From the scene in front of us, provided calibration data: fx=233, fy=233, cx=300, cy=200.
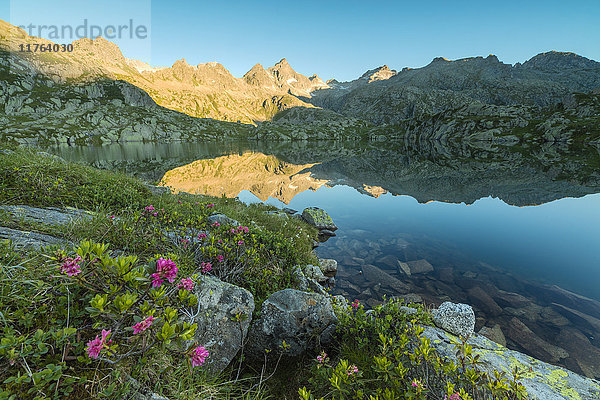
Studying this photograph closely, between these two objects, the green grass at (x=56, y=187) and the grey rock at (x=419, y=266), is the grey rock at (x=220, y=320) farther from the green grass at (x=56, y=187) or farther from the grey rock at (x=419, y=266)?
the grey rock at (x=419, y=266)

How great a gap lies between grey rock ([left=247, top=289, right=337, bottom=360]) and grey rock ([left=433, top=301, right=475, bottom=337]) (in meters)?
2.46

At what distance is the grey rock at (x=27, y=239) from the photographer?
4156 mm

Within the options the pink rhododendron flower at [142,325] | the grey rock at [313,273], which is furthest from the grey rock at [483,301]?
the pink rhododendron flower at [142,325]

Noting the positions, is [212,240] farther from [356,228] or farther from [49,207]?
[356,228]

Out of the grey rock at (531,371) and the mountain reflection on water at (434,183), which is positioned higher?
the mountain reflection on water at (434,183)

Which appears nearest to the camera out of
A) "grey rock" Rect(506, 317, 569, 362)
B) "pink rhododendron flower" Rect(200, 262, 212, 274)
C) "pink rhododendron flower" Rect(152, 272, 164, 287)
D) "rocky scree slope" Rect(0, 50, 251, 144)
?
"pink rhododendron flower" Rect(152, 272, 164, 287)

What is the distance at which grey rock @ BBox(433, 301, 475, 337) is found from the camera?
5.11 m

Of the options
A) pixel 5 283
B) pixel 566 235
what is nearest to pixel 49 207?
pixel 5 283

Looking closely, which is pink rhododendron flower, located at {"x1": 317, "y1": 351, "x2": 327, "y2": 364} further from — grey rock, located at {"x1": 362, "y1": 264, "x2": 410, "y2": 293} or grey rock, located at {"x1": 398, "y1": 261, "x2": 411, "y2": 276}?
grey rock, located at {"x1": 398, "y1": 261, "x2": 411, "y2": 276}

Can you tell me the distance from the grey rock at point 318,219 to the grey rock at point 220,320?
1227cm

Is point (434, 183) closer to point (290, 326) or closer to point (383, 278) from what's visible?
point (383, 278)

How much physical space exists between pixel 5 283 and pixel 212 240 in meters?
3.95

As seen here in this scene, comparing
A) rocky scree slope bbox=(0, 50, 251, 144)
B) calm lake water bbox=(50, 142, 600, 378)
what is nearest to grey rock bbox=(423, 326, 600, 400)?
calm lake water bbox=(50, 142, 600, 378)

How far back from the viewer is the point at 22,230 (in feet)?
16.7
